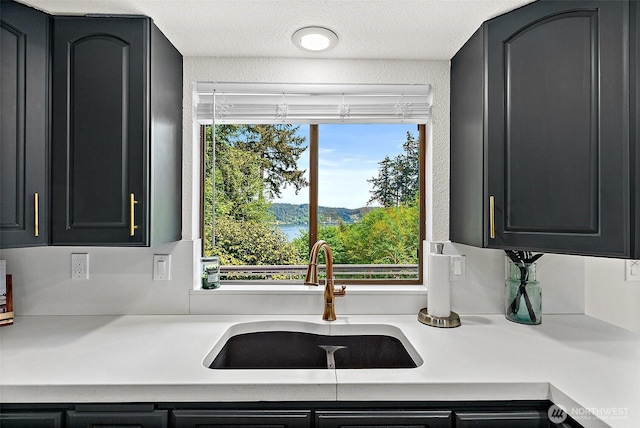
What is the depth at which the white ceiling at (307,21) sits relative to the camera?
1314 millimetres

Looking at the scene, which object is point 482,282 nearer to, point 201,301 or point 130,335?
point 201,301

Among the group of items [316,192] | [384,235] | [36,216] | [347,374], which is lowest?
[347,374]

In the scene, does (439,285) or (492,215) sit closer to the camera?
(492,215)

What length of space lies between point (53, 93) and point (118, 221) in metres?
0.55

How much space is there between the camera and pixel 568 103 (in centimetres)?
118

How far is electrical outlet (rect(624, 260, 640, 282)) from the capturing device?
1.49 meters

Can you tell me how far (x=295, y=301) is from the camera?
1.70m

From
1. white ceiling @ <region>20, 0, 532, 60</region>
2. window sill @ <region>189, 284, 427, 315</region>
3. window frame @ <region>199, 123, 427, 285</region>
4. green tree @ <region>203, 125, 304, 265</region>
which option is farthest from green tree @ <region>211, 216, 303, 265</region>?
white ceiling @ <region>20, 0, 532, 60</region>

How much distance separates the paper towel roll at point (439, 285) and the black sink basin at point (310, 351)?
Answer: 0.23m

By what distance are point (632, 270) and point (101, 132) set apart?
221 centimetres

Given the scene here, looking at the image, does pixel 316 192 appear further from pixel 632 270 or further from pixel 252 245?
pixel 632 270

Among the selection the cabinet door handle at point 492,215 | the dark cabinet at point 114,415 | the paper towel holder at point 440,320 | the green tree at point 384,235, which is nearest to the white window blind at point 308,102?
the green tree at point 384,235

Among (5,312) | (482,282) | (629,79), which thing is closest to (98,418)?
(5,312)

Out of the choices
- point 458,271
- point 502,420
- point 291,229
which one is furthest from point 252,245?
point 502,420
